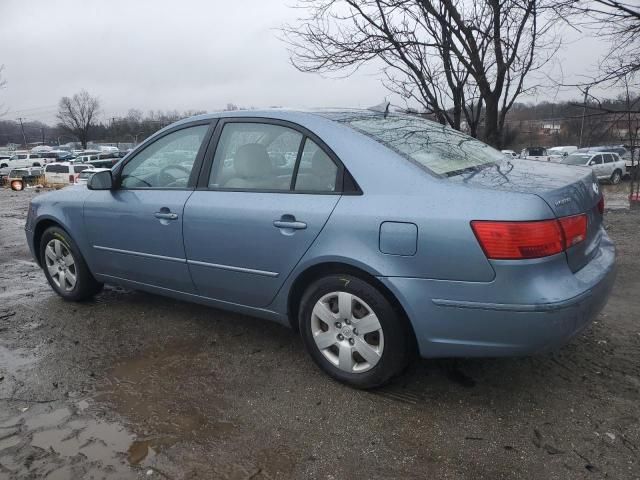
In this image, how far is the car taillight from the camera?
2348mm

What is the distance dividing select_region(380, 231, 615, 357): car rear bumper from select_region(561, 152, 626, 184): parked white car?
82.6 ft

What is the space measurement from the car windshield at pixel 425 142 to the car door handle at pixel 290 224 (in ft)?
2.10

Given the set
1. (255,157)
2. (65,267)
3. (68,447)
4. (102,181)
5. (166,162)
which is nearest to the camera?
(68,447)

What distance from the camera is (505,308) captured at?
239 cm

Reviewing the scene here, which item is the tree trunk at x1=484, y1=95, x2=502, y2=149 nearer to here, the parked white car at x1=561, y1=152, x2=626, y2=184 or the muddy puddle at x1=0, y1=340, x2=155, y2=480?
the muddy puddle at x1=0, y1=340, x2=155, y2=480

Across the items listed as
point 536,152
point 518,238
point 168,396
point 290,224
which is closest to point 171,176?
point 290,224

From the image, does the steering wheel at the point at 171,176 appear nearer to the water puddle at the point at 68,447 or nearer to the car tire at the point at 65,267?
the car tire at the point at 65,267

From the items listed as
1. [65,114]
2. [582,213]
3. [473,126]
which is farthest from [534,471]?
[65,114]

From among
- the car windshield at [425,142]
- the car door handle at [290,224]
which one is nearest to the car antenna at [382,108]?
the car windshield at [425,142]

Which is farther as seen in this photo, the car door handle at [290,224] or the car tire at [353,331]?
the car door handle at [290,224]

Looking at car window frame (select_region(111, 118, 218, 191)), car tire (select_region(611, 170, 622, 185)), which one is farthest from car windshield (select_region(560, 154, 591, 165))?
car window frame (select_region(111, 118, 218, 191))

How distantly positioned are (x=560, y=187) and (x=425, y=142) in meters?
0.87

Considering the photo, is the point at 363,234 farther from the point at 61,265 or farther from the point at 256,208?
the point at 61,265

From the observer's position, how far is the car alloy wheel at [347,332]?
279 centimetres
